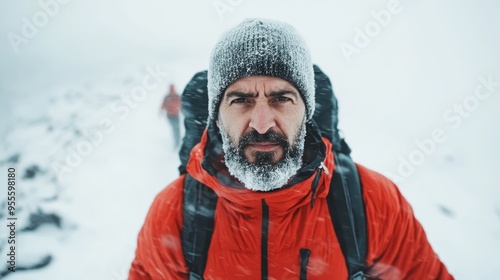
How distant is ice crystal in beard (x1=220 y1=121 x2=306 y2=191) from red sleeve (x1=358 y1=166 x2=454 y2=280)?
468 millimetres

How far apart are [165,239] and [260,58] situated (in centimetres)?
111

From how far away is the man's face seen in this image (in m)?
1.58

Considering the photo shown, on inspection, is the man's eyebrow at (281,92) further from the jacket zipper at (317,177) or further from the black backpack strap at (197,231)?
the black backpack strap at (197,231)

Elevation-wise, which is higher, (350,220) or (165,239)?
(350,220)

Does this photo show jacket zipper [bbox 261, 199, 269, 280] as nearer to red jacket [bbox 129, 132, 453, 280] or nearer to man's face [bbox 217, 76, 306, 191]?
red jacket [bbox 129, 132, 453, 280]

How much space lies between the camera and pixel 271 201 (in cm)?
159

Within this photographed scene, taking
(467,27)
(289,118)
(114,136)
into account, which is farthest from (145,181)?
(467,27)

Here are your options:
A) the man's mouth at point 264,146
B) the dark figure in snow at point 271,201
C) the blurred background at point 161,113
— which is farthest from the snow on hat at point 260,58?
the blurred background at point 161,113

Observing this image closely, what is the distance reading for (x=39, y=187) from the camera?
4312 mm

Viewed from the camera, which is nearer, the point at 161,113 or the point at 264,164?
the point at 264,164

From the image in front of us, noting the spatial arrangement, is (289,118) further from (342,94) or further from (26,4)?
(26,4)

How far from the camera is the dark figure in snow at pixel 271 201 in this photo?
162 cm

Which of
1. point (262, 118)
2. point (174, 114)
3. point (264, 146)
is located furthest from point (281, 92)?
point (174, 114)

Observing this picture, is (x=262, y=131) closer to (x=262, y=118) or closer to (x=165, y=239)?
(x=262, y=118)
